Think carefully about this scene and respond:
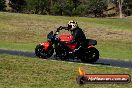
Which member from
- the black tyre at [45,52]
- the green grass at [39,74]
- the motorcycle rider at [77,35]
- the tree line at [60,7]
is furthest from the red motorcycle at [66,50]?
the tree line at [60,7]

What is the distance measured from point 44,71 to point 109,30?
36544mm

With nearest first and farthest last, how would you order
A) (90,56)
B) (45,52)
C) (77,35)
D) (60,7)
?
(77,35) < (90,56) < (45,52) < (60,7)

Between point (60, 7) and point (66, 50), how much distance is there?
65588mm

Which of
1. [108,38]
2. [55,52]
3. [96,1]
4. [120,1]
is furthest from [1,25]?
[120,1]

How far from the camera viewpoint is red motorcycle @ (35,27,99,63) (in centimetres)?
2238

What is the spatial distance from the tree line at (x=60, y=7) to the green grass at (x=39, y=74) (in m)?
69.1

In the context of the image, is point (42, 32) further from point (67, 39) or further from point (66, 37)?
point (67, 39)

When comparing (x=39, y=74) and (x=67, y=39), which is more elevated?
(x=67, y=39)

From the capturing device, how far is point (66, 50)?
893 inches

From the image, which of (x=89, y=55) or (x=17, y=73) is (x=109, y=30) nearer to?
(x=89, y=55)

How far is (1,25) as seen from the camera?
166 ft

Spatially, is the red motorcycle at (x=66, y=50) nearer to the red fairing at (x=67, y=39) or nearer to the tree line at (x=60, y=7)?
the red fairing at (x=67, y=39)

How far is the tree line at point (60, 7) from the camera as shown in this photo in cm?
8850

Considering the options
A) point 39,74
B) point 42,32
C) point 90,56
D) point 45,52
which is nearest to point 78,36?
point 90,56
